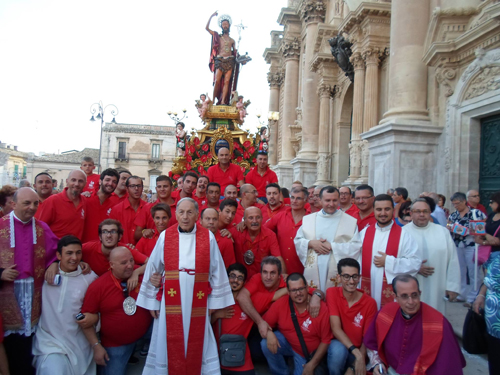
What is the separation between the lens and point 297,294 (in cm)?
396

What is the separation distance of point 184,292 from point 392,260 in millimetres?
2224

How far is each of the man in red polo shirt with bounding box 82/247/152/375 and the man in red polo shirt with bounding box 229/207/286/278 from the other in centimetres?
134

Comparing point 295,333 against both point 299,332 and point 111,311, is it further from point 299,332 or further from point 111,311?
point 111,311

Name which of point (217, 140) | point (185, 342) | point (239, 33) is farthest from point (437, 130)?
point (239, 33)

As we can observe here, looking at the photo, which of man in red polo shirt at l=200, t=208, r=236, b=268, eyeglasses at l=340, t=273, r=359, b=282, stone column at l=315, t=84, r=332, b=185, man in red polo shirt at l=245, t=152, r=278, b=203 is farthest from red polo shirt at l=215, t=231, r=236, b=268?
stone column at l=315, t=84, r=332, b=185

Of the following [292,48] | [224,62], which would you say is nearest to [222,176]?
[224,62]

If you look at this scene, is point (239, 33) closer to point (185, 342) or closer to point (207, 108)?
point (207, 108)

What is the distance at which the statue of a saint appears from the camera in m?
14.5

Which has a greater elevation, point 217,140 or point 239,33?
point 239,33

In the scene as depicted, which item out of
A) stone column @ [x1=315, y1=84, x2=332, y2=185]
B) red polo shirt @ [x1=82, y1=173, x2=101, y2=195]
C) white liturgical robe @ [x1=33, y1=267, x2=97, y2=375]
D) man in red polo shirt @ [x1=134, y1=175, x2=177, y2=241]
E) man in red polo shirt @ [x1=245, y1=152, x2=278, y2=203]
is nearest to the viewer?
white liturgical robe @ [x1=33, y1=267, x2=97, y2=375]

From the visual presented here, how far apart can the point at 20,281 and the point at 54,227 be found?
1318 millimetres

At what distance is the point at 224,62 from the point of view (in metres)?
14.5

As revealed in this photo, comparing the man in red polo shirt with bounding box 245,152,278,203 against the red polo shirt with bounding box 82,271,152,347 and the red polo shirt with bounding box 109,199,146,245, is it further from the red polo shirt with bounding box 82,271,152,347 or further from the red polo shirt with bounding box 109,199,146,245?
the red polo shirt with bounding box 82,271,152,347

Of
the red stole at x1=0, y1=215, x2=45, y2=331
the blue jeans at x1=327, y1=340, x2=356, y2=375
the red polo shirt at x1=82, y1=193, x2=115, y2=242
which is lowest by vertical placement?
the blue jeans at x1=327, y1=340, x2=356, y2=375
